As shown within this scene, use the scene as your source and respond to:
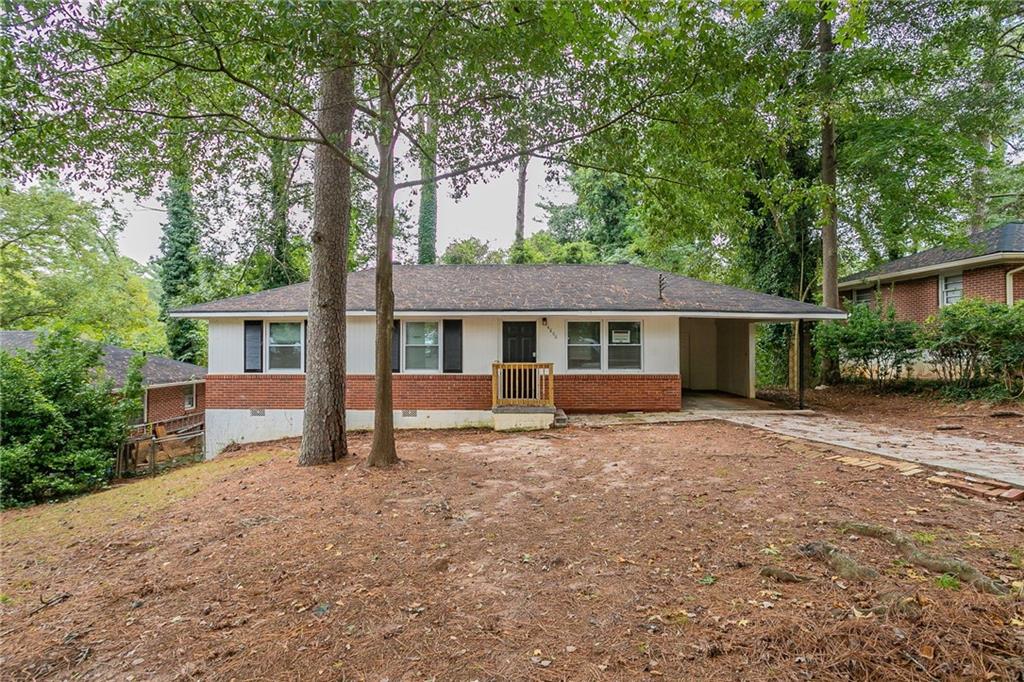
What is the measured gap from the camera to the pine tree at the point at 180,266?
19062mm

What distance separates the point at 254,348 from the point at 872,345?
1548cm

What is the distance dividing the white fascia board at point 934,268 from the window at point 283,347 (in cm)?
1776

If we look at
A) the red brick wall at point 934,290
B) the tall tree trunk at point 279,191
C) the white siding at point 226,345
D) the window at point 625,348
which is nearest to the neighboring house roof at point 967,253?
the red brick wall at point 934,290

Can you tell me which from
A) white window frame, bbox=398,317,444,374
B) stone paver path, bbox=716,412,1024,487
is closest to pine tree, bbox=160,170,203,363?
white window frame, bbox=398,317,444,374

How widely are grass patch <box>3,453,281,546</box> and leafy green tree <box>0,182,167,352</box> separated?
11.5 metres

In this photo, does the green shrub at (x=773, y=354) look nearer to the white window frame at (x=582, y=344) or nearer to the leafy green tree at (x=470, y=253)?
the white window frame at (x=582, y=344)

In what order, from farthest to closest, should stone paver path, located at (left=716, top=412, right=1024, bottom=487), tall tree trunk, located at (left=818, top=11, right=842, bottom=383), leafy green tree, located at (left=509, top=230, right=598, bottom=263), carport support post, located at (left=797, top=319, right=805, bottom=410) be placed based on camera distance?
leafy green tree, located at (left=509, top=230, right=598, bottom=263), tall tree trunk, located at (left=818, top=11, right=842, bottom=383), carport support post, located at (left=797, top=319, right=805, bottom=410), stone paver path, located at (left=716, top=412, right=1024, bottom=487)

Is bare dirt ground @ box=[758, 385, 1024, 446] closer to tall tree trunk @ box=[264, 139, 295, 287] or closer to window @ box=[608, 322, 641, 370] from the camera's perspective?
window @ box=[608, 322, 641, 370]

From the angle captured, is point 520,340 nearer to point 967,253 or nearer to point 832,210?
point 832,210

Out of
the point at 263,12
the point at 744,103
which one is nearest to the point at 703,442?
the point at 744,103

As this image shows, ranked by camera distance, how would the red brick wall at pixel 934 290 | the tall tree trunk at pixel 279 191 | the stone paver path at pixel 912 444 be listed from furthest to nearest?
the red brick wall at pixel 934 290 → the tall tree trunk at pixel 279 191 → the stone paver path at pixel 912 444

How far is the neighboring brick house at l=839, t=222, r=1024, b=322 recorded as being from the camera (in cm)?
1184

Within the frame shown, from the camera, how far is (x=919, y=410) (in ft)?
31.4

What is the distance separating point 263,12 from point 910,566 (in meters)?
6.64
